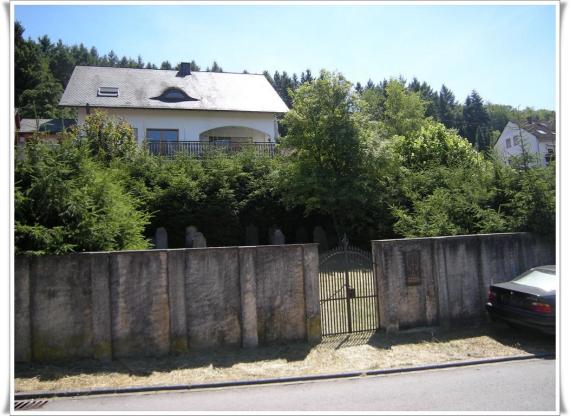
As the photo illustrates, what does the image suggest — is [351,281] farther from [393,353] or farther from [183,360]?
[183,360]

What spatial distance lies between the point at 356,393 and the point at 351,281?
3686mm

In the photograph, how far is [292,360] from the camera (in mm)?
8062

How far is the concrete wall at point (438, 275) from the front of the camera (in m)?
9.55

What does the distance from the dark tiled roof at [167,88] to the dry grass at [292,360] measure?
21.0 meters

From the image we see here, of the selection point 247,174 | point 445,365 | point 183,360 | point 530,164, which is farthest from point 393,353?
point 247,174

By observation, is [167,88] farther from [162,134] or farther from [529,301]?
[529,301]

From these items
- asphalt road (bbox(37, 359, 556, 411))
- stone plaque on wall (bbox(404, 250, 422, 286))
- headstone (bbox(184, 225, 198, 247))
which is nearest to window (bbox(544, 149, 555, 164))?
stone plaque on wall (bbox(404, 250, 422, 286))

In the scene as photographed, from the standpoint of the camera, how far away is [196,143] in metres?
23.6

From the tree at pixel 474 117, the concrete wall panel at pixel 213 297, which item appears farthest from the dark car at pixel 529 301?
the tree at pixel 474 117

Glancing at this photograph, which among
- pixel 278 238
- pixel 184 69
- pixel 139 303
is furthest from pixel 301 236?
pixel 184 69

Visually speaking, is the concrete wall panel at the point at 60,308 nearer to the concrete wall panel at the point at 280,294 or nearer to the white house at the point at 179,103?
the concrete wall panel at the point at 280,294

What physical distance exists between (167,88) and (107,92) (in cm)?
369

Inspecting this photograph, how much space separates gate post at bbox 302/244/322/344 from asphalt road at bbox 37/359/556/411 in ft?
6.18

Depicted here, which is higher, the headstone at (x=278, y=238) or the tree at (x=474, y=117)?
the tree at (x=474, y=117)
